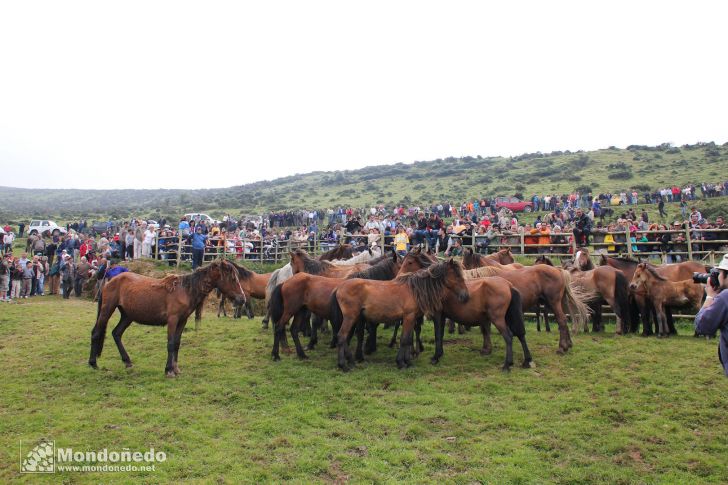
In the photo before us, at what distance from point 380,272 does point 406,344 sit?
2626 mm

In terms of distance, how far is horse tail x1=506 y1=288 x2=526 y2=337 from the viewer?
11.2 metres

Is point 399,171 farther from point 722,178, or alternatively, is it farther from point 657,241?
point 657,241

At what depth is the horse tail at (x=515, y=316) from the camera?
1120cm

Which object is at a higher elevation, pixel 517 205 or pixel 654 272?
pixel 517 205

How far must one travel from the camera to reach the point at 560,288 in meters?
12.7

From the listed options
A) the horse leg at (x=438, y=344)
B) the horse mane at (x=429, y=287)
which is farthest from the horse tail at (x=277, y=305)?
the horse leg at (x=438, y=344)

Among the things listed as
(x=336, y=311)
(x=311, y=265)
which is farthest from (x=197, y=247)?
(x=336, y=311)

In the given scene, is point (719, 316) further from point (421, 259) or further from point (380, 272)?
point (380, 272)

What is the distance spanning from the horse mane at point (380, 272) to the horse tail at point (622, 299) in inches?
231

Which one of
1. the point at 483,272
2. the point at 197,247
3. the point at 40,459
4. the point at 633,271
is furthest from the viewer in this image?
the point at 197,247

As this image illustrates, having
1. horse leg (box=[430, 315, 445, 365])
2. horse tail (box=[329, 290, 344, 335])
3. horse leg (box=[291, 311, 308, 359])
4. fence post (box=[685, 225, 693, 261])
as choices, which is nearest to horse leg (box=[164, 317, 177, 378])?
horse leg (box=[291, 311, 308, 359])

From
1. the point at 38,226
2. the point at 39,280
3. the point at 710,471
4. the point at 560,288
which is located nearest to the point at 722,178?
the point at 560,288

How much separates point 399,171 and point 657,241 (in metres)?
71.7

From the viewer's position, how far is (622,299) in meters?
13.9
